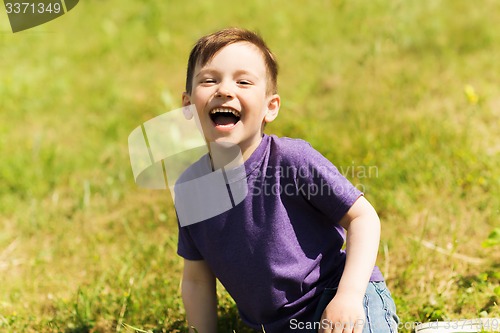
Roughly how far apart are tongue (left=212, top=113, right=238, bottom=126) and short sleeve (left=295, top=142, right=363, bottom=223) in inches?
10.4

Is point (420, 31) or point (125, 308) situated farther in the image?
point (420, 31)

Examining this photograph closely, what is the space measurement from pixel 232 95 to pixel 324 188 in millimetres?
459

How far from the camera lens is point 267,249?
2.08 m

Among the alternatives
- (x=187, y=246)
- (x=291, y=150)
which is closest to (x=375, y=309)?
(x=291, y=150)

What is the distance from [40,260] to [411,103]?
2804 millimetres

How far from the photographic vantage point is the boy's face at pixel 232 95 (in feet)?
6.73

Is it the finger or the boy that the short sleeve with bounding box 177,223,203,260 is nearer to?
the boy

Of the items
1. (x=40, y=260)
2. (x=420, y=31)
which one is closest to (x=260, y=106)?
(x=40, y=260)

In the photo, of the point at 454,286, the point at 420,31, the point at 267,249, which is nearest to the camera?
the point at 267,249

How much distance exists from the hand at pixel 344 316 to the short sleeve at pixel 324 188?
0.30m

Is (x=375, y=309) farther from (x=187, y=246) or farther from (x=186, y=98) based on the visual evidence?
Result: (x=186, y=98)

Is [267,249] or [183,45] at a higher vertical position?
[183,45]

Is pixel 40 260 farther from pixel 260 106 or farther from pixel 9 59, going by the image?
pixel 9 59

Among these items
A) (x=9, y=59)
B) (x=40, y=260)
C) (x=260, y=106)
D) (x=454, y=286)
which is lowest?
(x=454, y=286)
